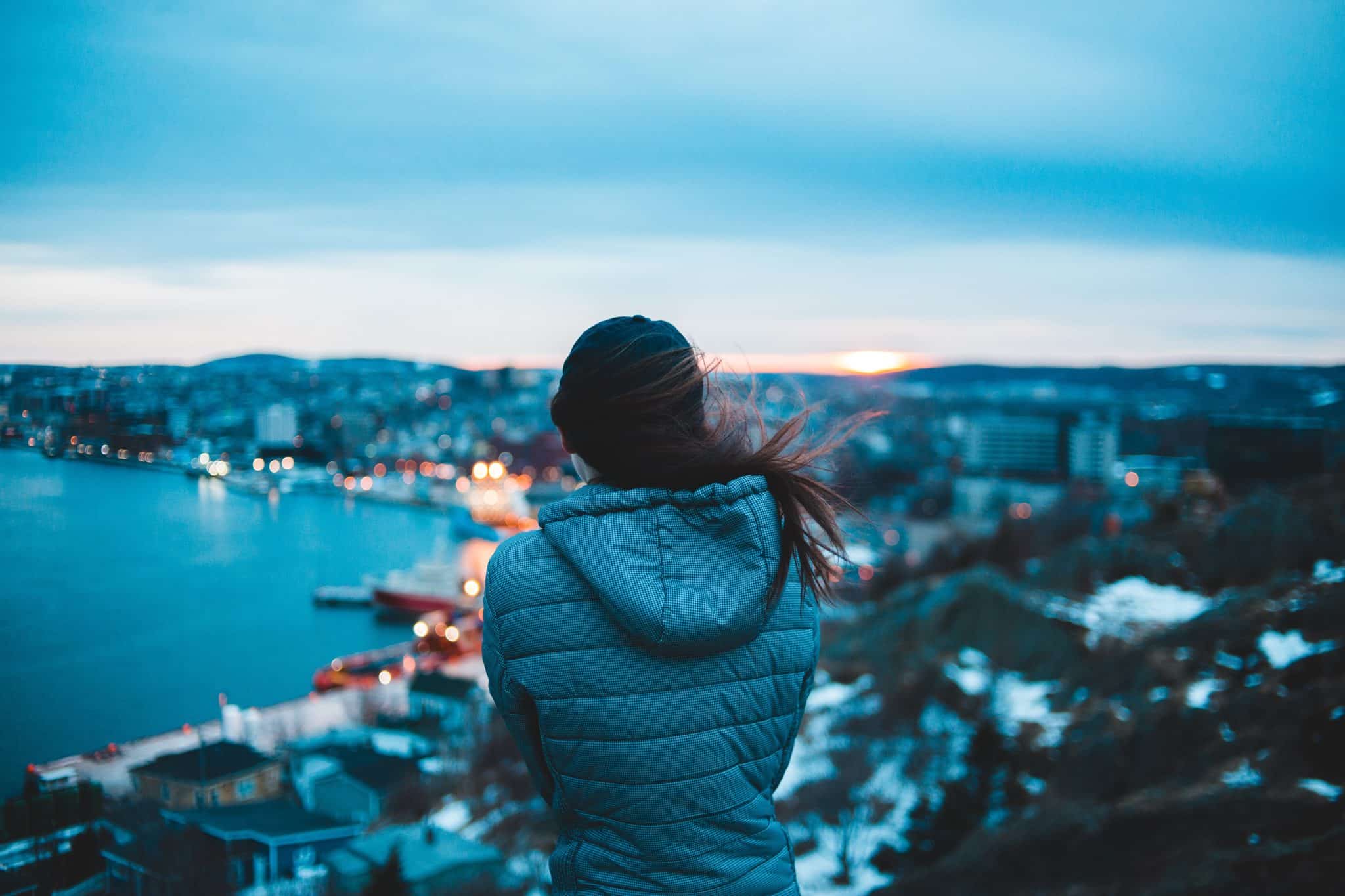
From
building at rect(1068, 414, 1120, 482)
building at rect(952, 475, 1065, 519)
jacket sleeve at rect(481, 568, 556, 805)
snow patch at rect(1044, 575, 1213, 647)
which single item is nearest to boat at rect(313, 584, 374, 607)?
jacket sleeve at rect(481, 568, 556, 805)

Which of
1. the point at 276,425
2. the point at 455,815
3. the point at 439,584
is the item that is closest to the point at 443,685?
the point at 455,815

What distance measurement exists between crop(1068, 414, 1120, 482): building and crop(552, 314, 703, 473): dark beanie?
40910 millimetres

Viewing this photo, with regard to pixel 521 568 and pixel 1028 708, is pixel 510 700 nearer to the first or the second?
pixel 521 568

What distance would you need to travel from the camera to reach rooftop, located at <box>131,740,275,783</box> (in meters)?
2.07

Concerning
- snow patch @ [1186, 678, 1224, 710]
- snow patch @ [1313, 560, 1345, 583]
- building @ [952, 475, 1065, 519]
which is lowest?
building @ [952, 475, 1065, 519]

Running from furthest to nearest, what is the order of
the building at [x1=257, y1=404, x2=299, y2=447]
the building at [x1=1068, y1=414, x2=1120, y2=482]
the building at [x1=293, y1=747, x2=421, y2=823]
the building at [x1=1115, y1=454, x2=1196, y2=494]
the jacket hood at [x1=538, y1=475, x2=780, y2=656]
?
the building at [x1=1068, y1=414, x2=1120, y2=482] < the building at [x1=1115, y1=454, x2=1196, y2=494] < the building at [x1=293, y1=747, x2=421, y2=823] < the building at [x1=257, y1=404, x2=299, y2=447] < the jacket hood at [x1=538, y1=475, x2=780, y2=656]

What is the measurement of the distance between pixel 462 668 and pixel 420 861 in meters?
2.06

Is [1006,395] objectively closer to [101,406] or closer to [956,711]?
[956,711]

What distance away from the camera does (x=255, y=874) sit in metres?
2.20

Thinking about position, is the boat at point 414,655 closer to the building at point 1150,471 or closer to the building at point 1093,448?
the building at point 1150,471

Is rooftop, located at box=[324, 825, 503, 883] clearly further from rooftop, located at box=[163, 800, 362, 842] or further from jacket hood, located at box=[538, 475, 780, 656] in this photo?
jacket hood, located at box=[538, 475, 780, 656]

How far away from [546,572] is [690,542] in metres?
0.15

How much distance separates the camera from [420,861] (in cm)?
315

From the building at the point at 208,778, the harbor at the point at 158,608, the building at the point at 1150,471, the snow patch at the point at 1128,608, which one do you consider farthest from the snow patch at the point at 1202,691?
the building at the point at 1150,471
